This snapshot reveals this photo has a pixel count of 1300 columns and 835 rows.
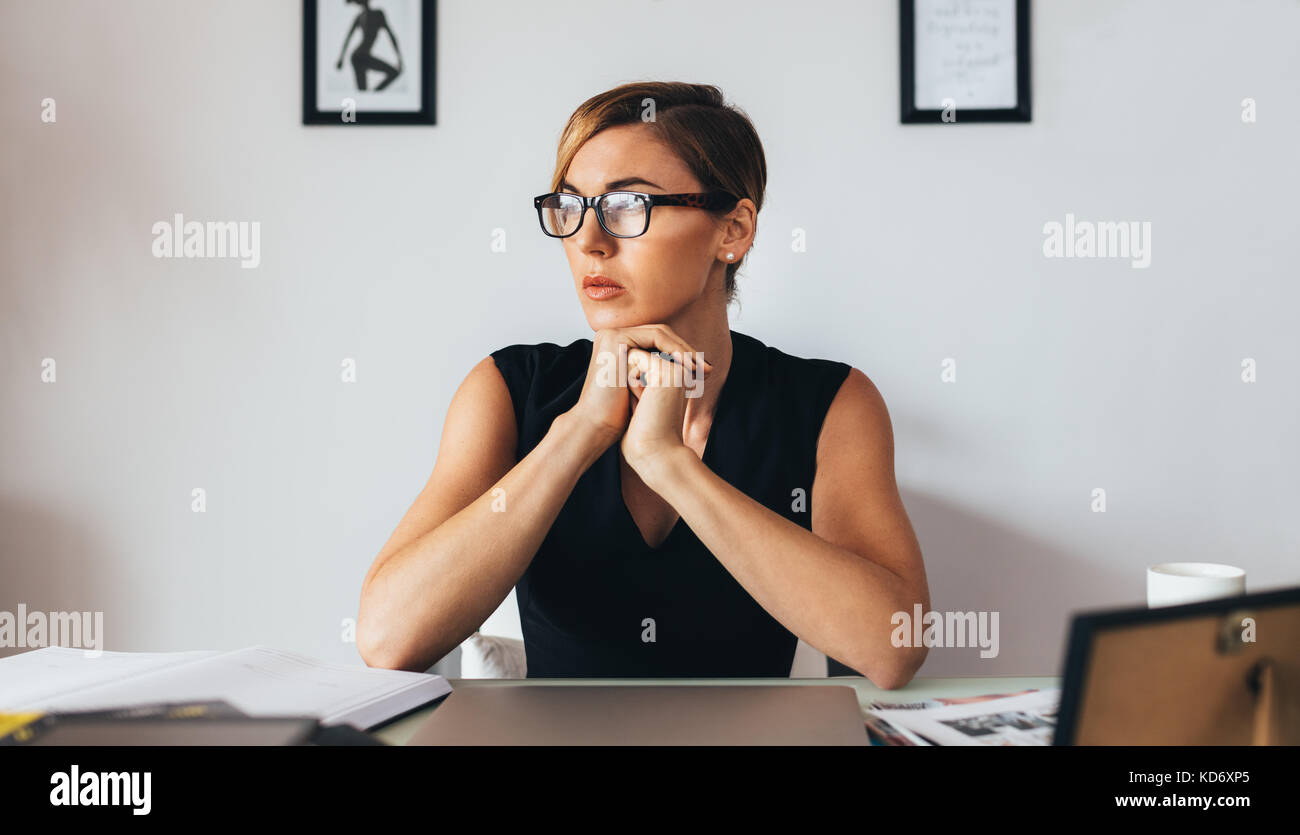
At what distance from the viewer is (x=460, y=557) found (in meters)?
0.96

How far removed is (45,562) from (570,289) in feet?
4.31

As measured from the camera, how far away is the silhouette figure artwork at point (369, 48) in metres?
1.72

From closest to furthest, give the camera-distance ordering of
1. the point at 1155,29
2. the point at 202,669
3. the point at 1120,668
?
A: the point at 1120,668 → the point at 202,669 → the point at 1155,29

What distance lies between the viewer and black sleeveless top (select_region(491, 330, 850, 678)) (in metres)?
1.15

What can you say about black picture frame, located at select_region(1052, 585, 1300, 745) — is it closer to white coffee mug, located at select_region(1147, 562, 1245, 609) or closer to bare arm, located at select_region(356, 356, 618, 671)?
white coffee mug, located at select_region(1147, 562, 1245, 609)

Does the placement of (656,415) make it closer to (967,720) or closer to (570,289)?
(967,720)

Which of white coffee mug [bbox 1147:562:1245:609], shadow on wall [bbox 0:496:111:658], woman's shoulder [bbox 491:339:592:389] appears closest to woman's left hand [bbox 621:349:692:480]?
woman's shoulder [bbox 491:339:592:389]

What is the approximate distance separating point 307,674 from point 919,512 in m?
1.33

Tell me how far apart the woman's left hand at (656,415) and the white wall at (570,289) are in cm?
72

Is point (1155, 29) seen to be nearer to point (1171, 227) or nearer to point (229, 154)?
point (1171, 227)

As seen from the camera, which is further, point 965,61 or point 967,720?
point 965,61

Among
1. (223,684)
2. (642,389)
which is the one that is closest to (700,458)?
(642,389)

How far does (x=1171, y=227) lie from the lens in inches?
68.0
